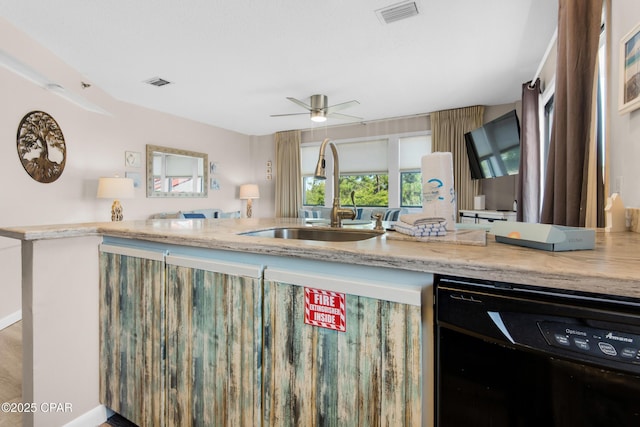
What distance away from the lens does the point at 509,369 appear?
62 cm

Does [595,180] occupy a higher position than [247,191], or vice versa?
[247,191]

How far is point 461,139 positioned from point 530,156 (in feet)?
5.08

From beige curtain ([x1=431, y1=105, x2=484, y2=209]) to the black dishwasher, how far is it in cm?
435

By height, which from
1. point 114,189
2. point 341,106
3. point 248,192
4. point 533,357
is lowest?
point 533,357

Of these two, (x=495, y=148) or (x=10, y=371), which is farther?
(x=495, y=148)

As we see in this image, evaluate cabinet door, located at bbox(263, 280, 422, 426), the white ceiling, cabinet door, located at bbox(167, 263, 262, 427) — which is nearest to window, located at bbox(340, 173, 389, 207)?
the white ceiling

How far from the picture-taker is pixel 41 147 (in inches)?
122

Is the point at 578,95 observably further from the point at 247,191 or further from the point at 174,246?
the point at 247,191

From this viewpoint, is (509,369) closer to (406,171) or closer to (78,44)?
(78,44)

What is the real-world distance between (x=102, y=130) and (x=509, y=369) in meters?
4.78

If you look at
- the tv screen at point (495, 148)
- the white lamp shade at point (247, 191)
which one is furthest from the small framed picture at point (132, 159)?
the tv screen at point (495, 148)

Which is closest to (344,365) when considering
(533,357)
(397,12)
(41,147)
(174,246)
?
(533,357)

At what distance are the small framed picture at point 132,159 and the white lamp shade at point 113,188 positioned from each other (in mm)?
735

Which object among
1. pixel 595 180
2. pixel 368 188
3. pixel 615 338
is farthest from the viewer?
pixel 368 188
